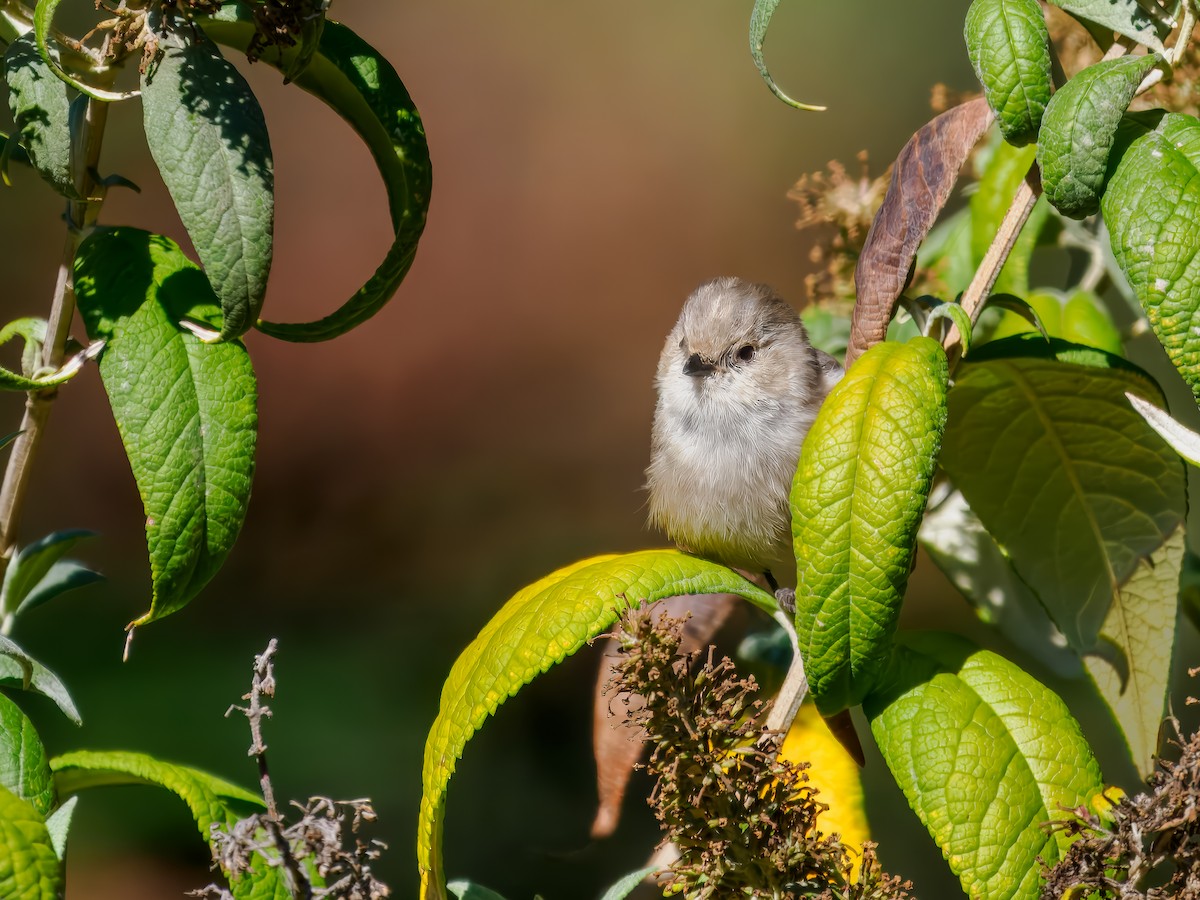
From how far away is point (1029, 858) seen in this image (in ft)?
2.76

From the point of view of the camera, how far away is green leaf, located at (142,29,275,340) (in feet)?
2.49

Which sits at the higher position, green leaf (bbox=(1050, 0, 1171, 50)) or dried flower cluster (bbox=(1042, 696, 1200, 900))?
green leaf (bbox=(1050, 0, 1171, 50))

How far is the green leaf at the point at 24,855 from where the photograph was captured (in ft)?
2.38

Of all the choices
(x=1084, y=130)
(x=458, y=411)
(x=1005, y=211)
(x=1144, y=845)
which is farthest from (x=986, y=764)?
(x=458, y=411)

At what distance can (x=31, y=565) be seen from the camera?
97cm

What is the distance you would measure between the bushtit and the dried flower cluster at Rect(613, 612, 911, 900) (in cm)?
56

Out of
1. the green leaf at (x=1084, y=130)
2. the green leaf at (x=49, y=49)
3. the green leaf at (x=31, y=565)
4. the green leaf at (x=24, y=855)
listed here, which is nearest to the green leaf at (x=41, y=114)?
the green leaf at (x=49, y=49)

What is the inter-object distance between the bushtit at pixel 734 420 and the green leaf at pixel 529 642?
0.47 metres

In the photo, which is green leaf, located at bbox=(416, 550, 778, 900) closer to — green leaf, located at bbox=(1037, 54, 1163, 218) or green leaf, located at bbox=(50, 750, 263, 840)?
green leaf, located at bbox=(50, 750, 263, 840)

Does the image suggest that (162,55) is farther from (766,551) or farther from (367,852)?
(766,551)

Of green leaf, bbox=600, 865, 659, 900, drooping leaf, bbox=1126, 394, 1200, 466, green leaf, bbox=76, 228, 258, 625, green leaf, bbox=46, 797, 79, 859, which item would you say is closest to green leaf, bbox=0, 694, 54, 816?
green leaf, bbox=46, 797, 79, 859

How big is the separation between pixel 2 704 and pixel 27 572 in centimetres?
15

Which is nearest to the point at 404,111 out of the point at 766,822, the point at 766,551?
the point at 766,822

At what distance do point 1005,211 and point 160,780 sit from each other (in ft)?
3.30
